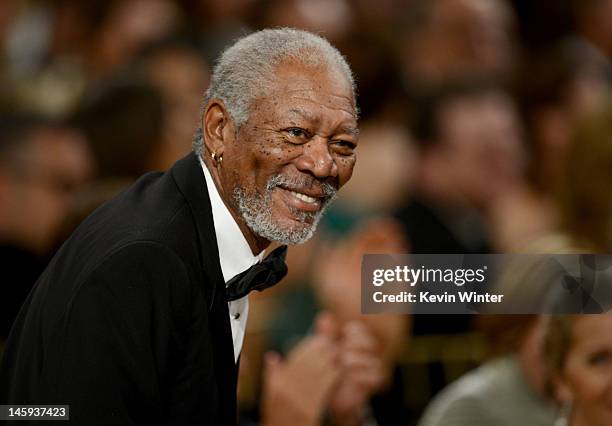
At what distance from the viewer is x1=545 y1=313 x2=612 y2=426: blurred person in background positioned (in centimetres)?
207

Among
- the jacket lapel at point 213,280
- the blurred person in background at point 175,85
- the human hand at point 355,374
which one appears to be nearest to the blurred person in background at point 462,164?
the human hand at point 355,374

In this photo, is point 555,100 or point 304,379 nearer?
point 304,379

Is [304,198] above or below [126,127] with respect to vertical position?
below

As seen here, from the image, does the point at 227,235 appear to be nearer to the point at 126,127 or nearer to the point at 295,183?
the point at 295,183

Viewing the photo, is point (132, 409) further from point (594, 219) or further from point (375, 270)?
point (594, 219)

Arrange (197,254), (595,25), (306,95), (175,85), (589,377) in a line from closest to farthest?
1. (197,254)
2. (306,95)
3. (589,377)
4. (175,85)
5. (595,25)

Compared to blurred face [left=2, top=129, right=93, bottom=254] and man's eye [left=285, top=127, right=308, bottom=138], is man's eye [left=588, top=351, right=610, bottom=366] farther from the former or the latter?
blurred face [left=2, top=129, right=93, bottom=254]

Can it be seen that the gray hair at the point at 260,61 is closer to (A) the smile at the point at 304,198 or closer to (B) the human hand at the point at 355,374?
(A) the smile at the point at 304,198

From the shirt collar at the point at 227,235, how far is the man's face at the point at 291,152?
23 mm

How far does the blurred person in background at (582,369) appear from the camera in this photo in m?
2.07

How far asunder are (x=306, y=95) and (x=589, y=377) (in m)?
1.05

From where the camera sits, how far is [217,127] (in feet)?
4.77

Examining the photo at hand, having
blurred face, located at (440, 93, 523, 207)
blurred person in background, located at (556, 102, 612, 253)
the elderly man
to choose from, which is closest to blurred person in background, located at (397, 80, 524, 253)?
blurred face, located at (440, 93, 523, 207)

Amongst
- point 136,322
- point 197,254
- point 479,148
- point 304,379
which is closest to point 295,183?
point 197,254
